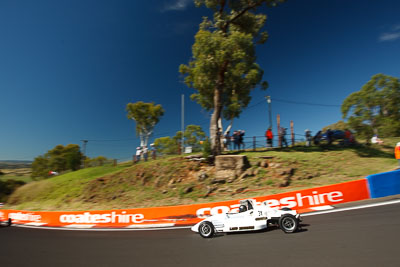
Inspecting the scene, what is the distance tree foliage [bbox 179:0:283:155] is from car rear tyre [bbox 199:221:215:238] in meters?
9.65

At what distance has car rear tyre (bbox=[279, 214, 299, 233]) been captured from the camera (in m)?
6.01

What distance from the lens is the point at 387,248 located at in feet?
14.2

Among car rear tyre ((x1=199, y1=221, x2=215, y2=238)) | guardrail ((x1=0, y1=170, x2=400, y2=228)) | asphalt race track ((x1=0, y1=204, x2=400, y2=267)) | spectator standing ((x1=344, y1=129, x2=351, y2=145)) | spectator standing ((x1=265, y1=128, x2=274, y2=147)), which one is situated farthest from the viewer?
spectator standing ((x1=265, y1=128, x2=274, y2=147))

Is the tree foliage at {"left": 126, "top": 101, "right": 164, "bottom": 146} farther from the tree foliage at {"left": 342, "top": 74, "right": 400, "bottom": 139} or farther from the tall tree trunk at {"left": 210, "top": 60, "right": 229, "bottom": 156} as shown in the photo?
the tree foliage at {"left": 342, "top": 74, "right": 400, "bottom": 139}

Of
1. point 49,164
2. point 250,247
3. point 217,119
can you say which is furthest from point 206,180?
point 49,164

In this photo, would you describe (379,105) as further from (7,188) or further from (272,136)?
(7,188)

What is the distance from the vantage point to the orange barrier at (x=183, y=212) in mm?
8414

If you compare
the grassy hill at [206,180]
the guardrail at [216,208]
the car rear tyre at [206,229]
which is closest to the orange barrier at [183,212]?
the guardrail at [216,208]

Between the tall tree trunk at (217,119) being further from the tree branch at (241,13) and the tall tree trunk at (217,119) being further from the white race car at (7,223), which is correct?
the white race car at (7,223)

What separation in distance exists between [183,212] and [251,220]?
13.8ft

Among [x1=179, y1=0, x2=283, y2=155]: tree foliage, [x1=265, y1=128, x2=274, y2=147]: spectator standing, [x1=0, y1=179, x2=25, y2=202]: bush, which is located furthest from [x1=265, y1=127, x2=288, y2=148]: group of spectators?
[x1=0, y1=179, x2=25, y2=202]: bush

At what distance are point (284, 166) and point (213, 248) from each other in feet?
33.4

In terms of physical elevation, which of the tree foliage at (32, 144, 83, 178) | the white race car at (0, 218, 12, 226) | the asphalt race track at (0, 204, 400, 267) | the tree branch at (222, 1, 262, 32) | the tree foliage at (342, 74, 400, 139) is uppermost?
the tree branch at (222, 1, 262, 32)

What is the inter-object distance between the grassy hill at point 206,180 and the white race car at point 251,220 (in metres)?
5.52
